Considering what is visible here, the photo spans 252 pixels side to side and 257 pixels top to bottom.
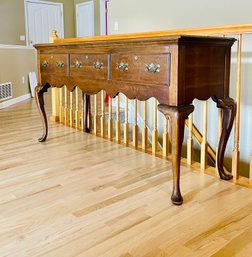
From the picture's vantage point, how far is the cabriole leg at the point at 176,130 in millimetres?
1814

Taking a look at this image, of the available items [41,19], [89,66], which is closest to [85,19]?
[41,19]

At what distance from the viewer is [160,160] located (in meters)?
2.62

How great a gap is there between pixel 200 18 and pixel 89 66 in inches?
90.4

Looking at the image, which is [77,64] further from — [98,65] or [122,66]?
[122,66]

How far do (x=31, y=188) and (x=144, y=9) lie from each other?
12.2 ft

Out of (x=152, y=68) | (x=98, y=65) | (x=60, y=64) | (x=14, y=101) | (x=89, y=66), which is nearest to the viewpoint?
(x=152, y=68)

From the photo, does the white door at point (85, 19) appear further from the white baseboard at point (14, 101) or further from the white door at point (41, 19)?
the white baseboard at point (14, 101)

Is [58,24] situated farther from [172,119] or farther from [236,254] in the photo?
[236,254]

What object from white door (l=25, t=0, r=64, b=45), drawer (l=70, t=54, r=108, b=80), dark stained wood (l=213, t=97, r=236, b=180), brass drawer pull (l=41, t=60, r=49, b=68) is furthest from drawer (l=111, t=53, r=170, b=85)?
white door (l=25, t=0, r=64, b=45)

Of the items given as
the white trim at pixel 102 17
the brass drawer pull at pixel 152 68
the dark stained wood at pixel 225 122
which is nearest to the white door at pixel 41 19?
the white trim at pixel 102 17

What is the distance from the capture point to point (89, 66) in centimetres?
250

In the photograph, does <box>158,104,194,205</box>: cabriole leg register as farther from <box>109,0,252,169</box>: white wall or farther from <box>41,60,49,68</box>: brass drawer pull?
<box>109,0,252,169</box>: white wall

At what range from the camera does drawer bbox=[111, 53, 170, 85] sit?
186 cm

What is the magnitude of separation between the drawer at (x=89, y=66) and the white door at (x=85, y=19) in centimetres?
585
